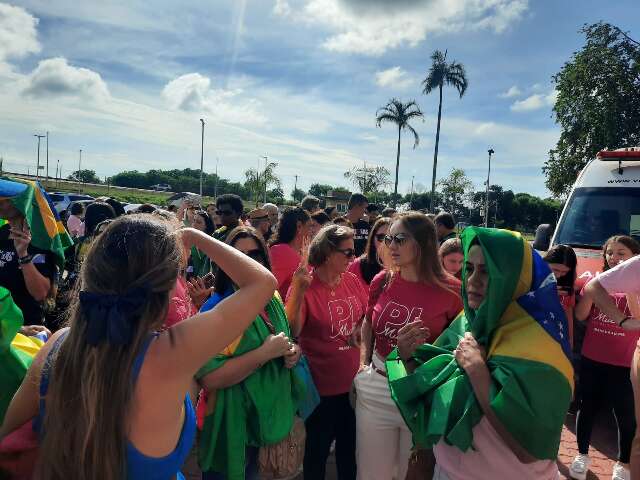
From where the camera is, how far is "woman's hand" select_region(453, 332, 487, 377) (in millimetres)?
1869

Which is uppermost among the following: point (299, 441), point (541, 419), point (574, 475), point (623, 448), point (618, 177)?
point (618, 177)

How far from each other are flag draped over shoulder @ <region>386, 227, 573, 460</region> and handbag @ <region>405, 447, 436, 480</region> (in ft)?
1.69

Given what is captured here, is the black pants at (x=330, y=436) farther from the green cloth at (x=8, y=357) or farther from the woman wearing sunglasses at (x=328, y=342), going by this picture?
the green cloth at (x=8, y=357)

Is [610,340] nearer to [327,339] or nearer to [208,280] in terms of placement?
[327,339]

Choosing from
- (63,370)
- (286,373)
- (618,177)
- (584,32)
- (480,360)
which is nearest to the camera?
(63,370)

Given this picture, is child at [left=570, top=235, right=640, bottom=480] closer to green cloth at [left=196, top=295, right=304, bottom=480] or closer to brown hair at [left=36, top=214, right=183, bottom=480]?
green cloth at [left=196, top=295, right=304, bottom=480]

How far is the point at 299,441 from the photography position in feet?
8.16

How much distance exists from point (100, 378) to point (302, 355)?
1577 mm

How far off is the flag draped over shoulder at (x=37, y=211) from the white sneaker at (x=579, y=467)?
4.19 meters

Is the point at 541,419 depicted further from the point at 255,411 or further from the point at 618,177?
the point at 618,177

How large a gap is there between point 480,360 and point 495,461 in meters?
0.41

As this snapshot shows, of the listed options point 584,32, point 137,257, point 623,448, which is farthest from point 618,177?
point 584,32

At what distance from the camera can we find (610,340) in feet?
12.6

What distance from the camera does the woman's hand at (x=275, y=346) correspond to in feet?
7.59
